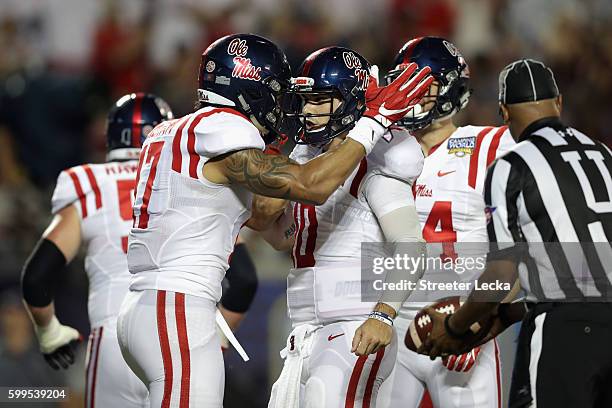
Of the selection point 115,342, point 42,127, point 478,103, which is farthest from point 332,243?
point 42,127

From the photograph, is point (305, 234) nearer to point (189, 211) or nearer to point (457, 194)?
point (189, 211)

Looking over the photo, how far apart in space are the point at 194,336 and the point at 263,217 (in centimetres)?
84

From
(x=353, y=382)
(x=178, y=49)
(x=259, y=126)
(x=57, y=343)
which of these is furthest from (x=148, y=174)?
(x=178, y=49)

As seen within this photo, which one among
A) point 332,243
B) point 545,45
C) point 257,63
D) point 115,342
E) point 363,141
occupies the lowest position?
point 115,342

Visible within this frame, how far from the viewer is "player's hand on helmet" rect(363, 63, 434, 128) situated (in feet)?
14.7

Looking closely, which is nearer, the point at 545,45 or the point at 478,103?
the point at 478,103

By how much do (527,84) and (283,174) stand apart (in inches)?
50.6

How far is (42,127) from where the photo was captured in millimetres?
10328

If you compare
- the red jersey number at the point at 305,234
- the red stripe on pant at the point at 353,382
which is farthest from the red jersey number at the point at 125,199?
the red stripe on pant at the point at 353,382

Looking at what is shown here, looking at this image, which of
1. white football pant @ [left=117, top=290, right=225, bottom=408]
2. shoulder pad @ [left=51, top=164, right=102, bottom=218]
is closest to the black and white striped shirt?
white football pant @ [left=117, top=290, right=225, bottom=408]

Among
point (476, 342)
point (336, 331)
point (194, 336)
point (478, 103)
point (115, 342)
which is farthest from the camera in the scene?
point (478, 103)

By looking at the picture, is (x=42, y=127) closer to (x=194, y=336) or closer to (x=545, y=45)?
(x=545, y=45)

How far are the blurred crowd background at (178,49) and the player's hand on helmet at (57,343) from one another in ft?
9.92

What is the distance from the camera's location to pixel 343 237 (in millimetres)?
4734
